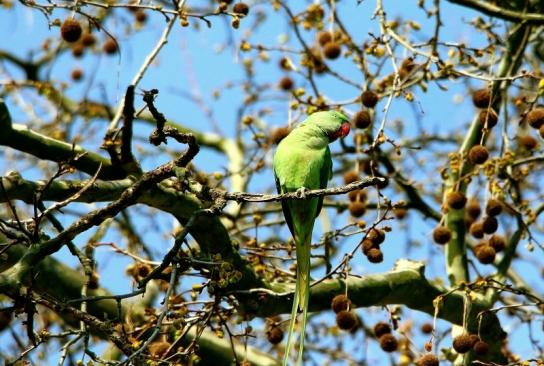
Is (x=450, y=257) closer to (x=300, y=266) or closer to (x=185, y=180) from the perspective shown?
(x=300, y=266)

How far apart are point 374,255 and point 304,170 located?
2.75ft

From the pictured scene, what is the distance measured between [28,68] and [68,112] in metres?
0.65

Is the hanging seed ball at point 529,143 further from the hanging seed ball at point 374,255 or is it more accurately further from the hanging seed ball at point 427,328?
the hanging seed ball at point 374,255

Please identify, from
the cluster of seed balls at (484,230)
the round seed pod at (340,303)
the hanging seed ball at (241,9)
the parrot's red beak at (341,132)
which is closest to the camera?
the round seed pod at (340,303)

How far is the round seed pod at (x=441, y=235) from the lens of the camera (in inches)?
193

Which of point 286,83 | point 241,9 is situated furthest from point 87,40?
point 241,9

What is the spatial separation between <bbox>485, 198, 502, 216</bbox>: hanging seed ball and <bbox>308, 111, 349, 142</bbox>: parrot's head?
3.18 feet

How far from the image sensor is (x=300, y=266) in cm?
434

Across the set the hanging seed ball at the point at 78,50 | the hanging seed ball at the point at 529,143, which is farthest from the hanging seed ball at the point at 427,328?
Result: the hanging seed ball at the point at 78,50

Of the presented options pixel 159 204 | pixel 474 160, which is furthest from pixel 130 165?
pixel 474 160

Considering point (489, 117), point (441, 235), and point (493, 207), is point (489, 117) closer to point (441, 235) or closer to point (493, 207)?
point (493, 207)

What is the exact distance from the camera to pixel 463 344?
4.14m

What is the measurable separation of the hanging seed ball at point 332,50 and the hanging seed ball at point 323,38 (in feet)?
0.50

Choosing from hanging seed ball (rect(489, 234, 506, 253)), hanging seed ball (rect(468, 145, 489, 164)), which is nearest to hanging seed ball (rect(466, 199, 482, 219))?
hanging seed ball (rect(489, 234, 506, 253))
